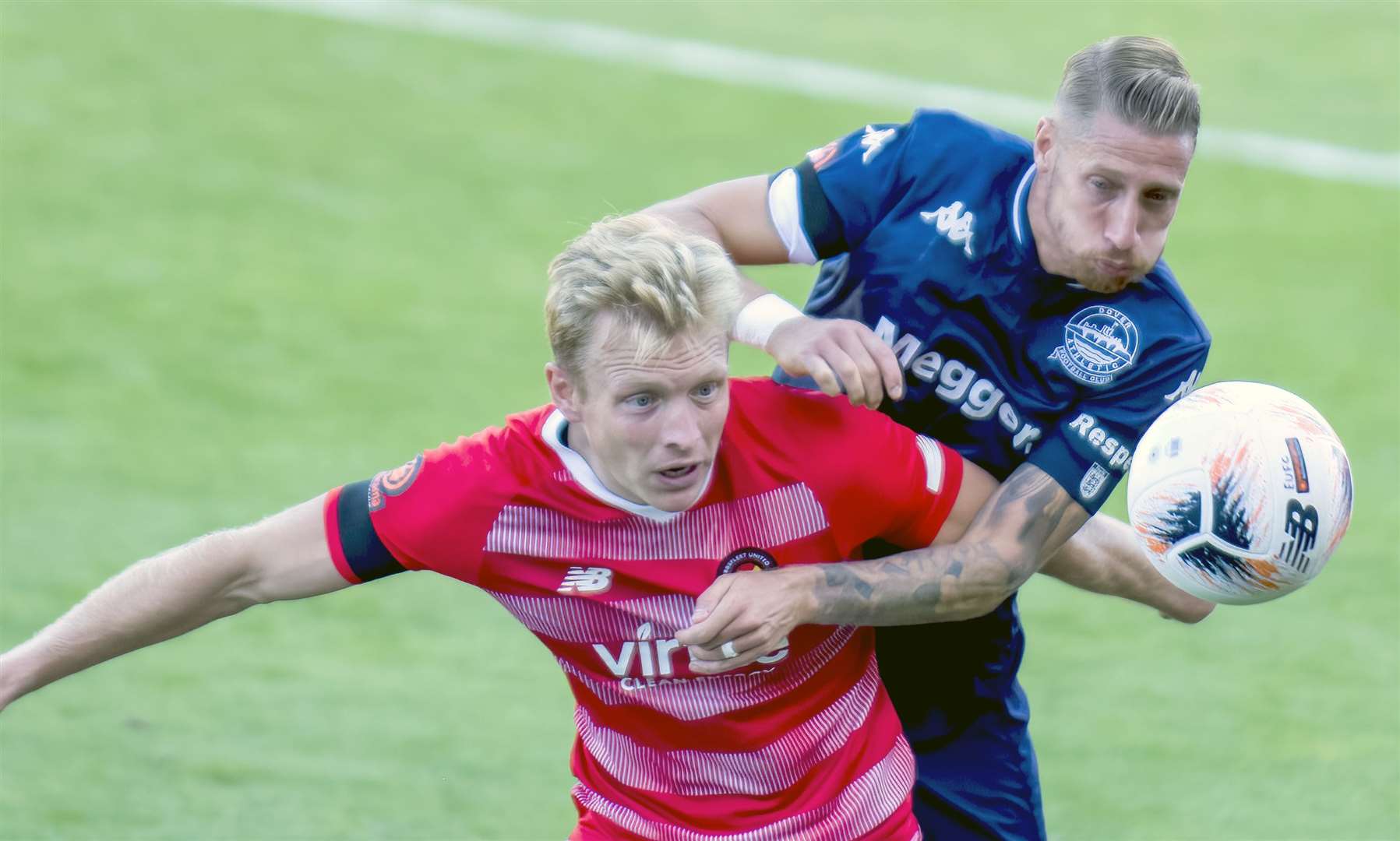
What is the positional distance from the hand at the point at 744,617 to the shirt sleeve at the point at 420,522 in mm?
502

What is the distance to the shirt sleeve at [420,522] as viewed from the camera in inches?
153

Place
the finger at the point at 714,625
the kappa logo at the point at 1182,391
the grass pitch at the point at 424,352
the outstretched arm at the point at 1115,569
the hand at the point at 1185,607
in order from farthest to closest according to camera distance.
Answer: the grass pitch at the point at 424,352 → the hand at the point at 1185,607 → the outstretched arm at the point at 1115,569 → the kappa logo at the point at 1182,391 → the finger at the point at 714,625

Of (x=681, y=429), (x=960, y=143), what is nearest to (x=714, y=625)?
(x=681, y=429)

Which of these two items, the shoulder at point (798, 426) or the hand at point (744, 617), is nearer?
the hand at point (744, 617)

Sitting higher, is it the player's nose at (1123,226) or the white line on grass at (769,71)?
the white line on grass at (769,71)

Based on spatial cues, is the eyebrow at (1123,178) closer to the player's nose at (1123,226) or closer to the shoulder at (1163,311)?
the player's nose at (1123,226)

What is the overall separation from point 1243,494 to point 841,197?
119 centimetres

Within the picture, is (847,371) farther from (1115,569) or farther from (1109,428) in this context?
(1115,569)

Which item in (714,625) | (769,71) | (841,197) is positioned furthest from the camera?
(769,71)

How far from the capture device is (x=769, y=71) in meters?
15.1

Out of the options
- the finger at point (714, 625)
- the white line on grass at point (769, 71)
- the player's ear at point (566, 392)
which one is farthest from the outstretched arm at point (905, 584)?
the white line on grass at point (769, 71)

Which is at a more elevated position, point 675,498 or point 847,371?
point 847,371

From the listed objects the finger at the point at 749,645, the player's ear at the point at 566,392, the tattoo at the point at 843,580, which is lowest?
the finger at the point at 749,645

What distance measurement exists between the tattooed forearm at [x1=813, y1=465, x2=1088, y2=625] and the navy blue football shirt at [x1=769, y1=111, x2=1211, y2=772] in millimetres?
98
